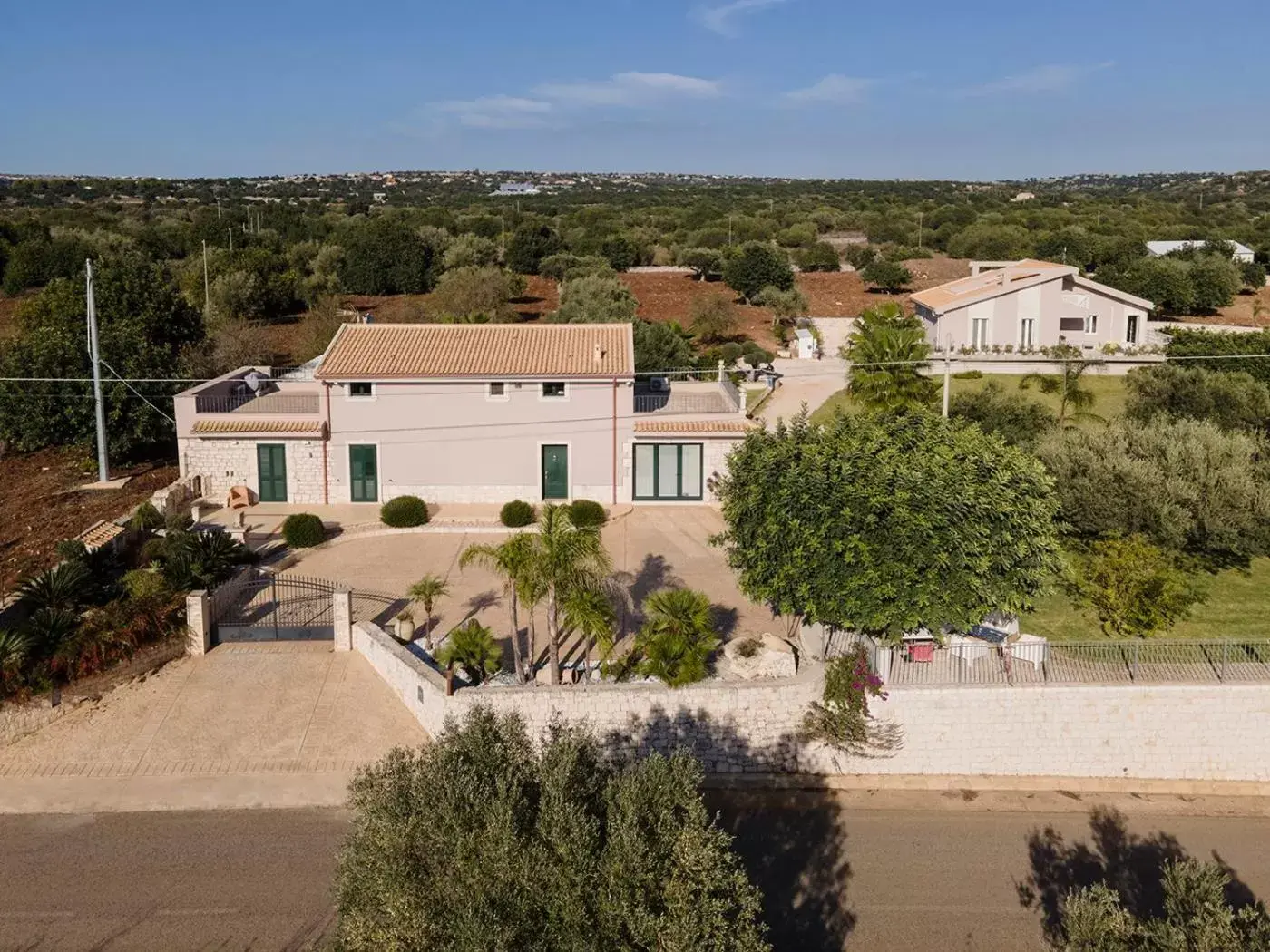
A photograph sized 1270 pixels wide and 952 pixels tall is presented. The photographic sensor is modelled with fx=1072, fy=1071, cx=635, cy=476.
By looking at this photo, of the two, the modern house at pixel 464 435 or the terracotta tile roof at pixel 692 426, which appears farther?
the terracotta tile roof at pixel 692 426

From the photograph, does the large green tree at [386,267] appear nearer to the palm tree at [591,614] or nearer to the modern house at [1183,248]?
the modern house at [1183,248]

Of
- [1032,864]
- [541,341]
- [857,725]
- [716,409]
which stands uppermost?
[541,341]

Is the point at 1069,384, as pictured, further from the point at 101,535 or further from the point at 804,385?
the point at 101,535

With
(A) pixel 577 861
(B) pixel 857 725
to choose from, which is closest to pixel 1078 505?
(B) pixel 857 725

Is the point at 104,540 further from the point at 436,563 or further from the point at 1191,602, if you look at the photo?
the point at 1191,602

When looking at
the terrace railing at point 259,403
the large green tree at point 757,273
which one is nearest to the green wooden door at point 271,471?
the terrace railing at point 259,403

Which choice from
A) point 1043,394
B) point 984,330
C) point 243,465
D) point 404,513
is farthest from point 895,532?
point 984,330
